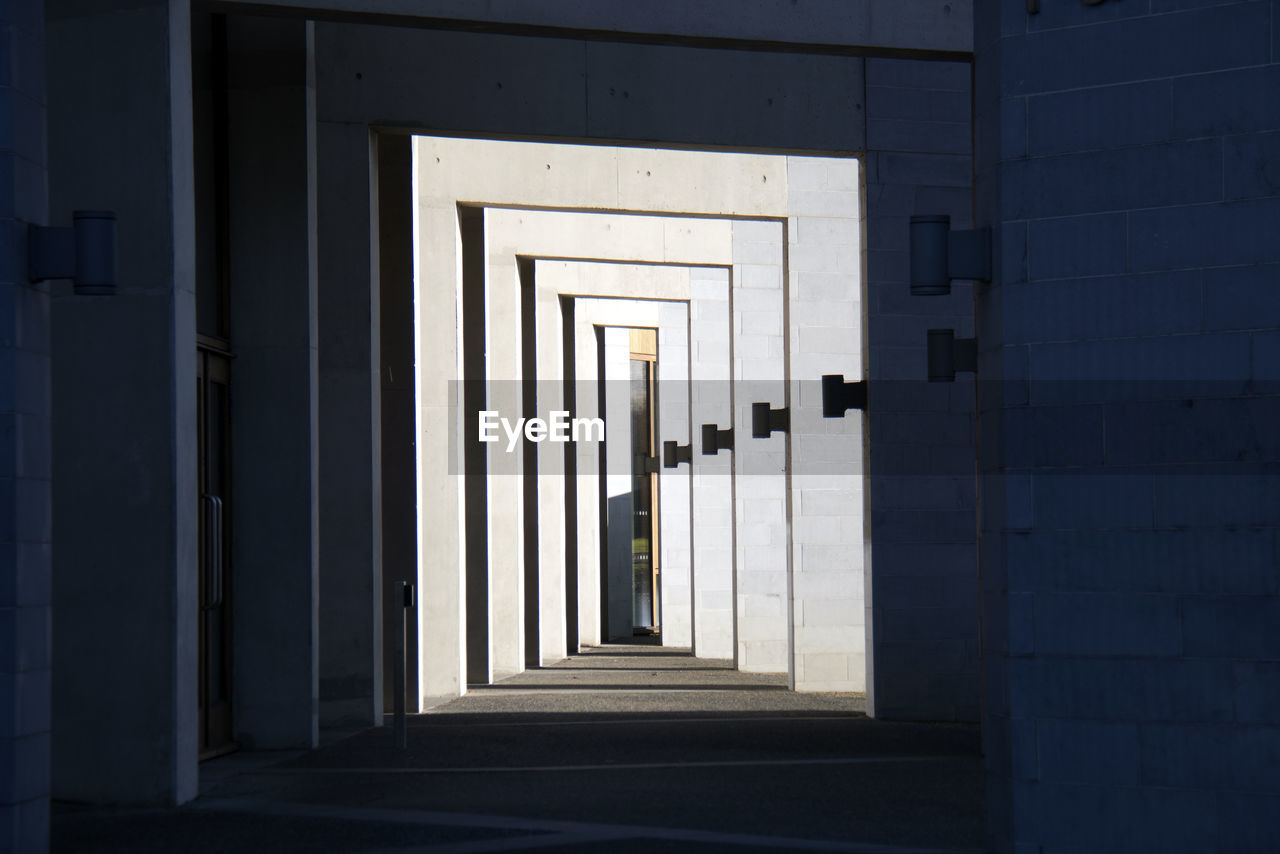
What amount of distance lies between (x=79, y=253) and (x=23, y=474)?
93 cm

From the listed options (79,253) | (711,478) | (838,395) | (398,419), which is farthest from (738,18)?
(711,478)

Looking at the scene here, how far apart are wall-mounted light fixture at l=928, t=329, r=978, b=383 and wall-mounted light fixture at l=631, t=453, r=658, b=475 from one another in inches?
852

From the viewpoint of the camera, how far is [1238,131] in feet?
19.6

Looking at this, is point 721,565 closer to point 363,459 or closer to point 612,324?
point 612,324

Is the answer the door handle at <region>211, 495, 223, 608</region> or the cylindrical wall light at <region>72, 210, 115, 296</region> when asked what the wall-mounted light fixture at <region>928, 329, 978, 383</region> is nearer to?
the cylindrical wall light at <region>72, 210, 115, 296</region>

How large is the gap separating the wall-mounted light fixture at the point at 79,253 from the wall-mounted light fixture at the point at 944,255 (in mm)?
3295

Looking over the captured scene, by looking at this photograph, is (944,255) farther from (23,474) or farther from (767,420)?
(767,420)

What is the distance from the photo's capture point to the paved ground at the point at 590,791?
22.2 feet

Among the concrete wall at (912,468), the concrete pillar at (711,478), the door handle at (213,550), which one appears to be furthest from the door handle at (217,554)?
the concrete pillar at (711,478)

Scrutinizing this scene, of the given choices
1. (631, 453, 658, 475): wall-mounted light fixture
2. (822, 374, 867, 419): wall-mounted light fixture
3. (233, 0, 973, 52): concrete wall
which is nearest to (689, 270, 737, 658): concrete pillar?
(631, 453, 658, 475): wall-mounted light fixture

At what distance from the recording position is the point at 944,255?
6.36 meters

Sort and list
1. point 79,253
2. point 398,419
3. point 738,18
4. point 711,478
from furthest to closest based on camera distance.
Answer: point 711,478 → point 398,419 → point 738,18 → point 79,253

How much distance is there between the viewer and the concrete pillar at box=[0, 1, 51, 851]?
6.19m

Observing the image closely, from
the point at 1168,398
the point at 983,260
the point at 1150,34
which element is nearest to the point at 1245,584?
the point at 1168,398
